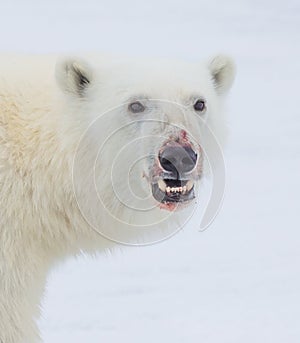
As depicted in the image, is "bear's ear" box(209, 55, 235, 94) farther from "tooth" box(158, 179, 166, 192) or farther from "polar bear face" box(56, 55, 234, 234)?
"tooth" box(158, 179, 166, 192)

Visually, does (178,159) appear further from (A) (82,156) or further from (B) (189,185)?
(A) (82,156)

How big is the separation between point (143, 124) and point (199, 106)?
230mm

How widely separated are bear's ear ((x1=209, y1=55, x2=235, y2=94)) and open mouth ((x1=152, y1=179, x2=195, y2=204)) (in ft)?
1.99

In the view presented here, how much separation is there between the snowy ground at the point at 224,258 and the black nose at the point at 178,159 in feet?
3.40

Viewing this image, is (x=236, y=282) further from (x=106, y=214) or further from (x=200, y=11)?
(x=200, y=11)

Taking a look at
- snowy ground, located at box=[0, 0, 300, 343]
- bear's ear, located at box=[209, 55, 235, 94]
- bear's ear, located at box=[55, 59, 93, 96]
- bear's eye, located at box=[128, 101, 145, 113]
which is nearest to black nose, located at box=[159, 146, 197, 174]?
bear's eye, located at box=[128, 101, 145, 113]

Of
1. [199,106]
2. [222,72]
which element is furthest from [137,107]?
[222,72]

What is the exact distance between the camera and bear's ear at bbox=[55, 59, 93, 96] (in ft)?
12.1

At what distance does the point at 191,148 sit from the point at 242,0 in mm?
10647

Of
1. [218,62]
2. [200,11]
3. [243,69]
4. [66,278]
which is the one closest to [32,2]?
[200,11]

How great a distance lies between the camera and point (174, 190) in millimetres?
3576

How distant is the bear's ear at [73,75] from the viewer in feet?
12.1

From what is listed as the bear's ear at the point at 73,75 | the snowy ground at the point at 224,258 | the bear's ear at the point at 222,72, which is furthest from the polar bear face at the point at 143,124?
the snowy ground at the point at 224,258

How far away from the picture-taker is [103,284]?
5617 millimetres
